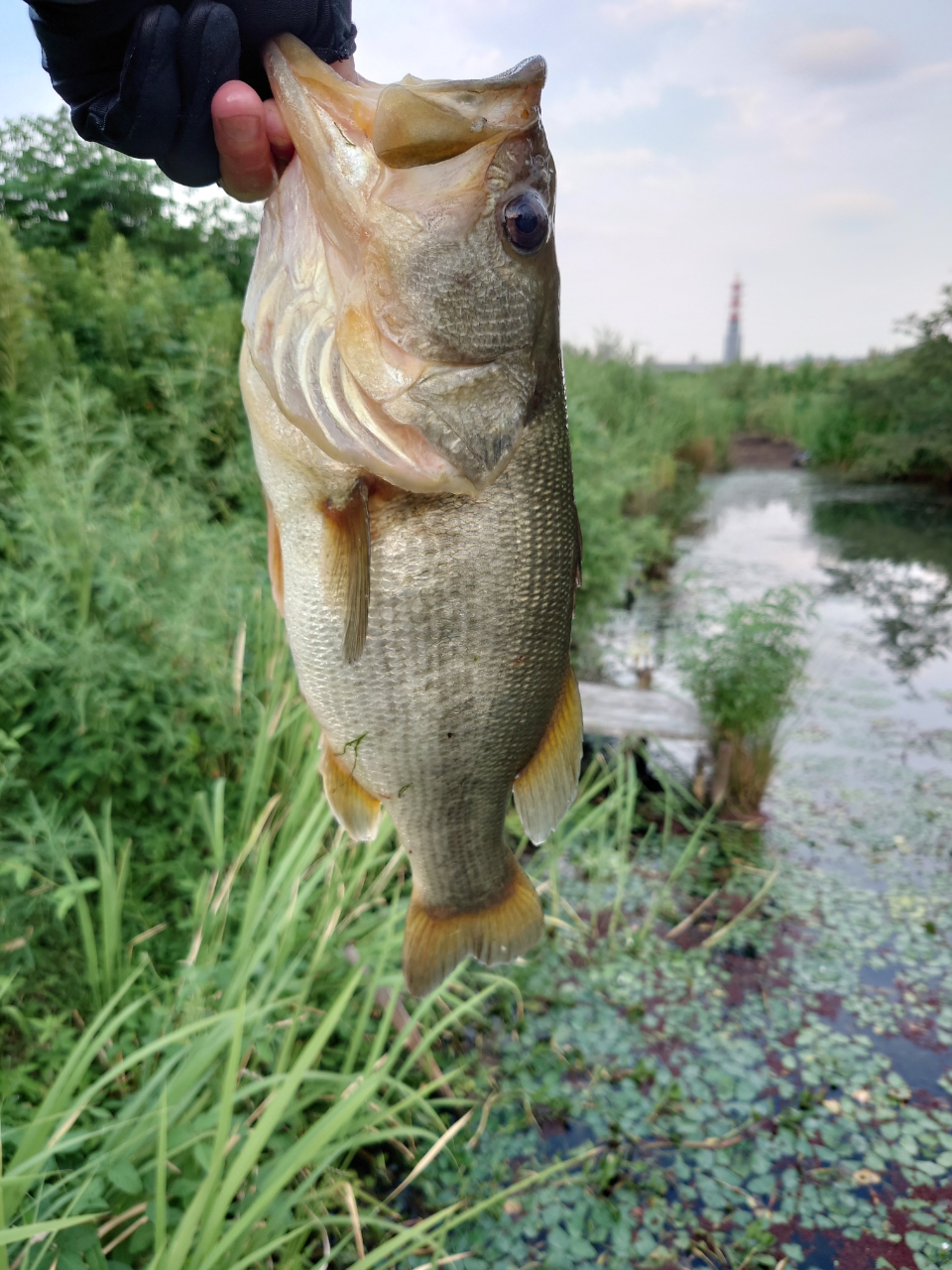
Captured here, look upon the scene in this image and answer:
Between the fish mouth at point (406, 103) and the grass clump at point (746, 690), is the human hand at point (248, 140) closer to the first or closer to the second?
the fish mouth at point (406, 103)

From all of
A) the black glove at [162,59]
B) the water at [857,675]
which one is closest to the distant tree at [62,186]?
the water at [857,675]

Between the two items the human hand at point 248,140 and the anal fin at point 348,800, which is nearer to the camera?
the human hand at point 248,140

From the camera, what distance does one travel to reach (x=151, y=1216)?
167 centimetres

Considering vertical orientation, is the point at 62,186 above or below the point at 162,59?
above

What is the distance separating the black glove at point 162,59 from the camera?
3.20 ft

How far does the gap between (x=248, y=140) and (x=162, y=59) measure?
12 centimetres

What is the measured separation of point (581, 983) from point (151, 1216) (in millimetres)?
2108

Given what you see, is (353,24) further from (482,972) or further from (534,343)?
(482,972)

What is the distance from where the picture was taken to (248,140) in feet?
3.41

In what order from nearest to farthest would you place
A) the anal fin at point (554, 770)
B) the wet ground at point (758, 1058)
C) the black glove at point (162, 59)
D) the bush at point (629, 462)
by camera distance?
1. the black glove at point (162, 59)
2. the anal fin at point (554, 770)
3. the wet ground at point (758, 1058)
4. the bush at point (629, 462)

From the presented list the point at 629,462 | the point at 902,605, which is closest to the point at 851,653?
the point at 902,605

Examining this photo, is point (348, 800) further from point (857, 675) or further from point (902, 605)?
point (902, 605)

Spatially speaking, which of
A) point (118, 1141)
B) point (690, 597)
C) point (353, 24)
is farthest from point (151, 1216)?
point (690, 597)

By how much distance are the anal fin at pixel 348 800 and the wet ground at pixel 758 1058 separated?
177cm
